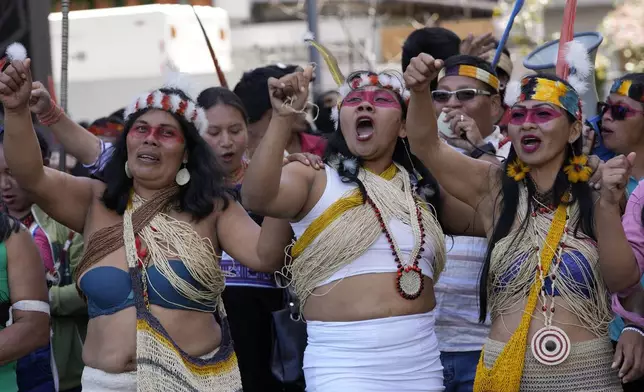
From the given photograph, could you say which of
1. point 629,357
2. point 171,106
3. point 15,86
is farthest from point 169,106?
point 629,357

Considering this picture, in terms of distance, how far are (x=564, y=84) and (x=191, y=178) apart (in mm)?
1547

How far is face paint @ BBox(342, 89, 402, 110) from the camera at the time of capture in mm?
4383

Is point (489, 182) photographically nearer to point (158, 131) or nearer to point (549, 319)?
point (549, 319)

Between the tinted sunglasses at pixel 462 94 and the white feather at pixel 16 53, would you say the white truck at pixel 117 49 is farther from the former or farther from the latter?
the white feather at pixel 16 53

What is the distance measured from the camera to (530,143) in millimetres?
4203

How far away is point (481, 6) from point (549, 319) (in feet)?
95.2

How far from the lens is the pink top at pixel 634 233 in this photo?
427 centimetres

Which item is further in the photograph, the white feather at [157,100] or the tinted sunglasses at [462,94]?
the tinted sunglasses at [462,94]

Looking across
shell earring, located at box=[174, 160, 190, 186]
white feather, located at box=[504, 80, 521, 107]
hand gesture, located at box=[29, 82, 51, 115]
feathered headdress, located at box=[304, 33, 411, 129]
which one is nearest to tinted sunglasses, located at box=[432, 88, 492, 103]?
white feather, located at box=[504, 80, 521, 107]

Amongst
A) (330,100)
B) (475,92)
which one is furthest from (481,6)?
(475,92)

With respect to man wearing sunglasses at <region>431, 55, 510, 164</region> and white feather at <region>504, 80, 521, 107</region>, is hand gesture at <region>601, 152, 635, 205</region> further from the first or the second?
man wearing sunglasses at <region>431, 55, 510, 164</region>

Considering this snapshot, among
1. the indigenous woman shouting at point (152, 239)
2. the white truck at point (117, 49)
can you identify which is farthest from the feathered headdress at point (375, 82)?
the white truck at point (117, 49)

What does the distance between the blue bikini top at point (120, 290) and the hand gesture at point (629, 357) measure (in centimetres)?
165

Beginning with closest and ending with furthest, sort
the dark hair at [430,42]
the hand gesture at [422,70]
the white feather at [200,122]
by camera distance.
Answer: the hand gesture at [422,70]
the white feather at [200,122]
the dark hair at [430,42]
